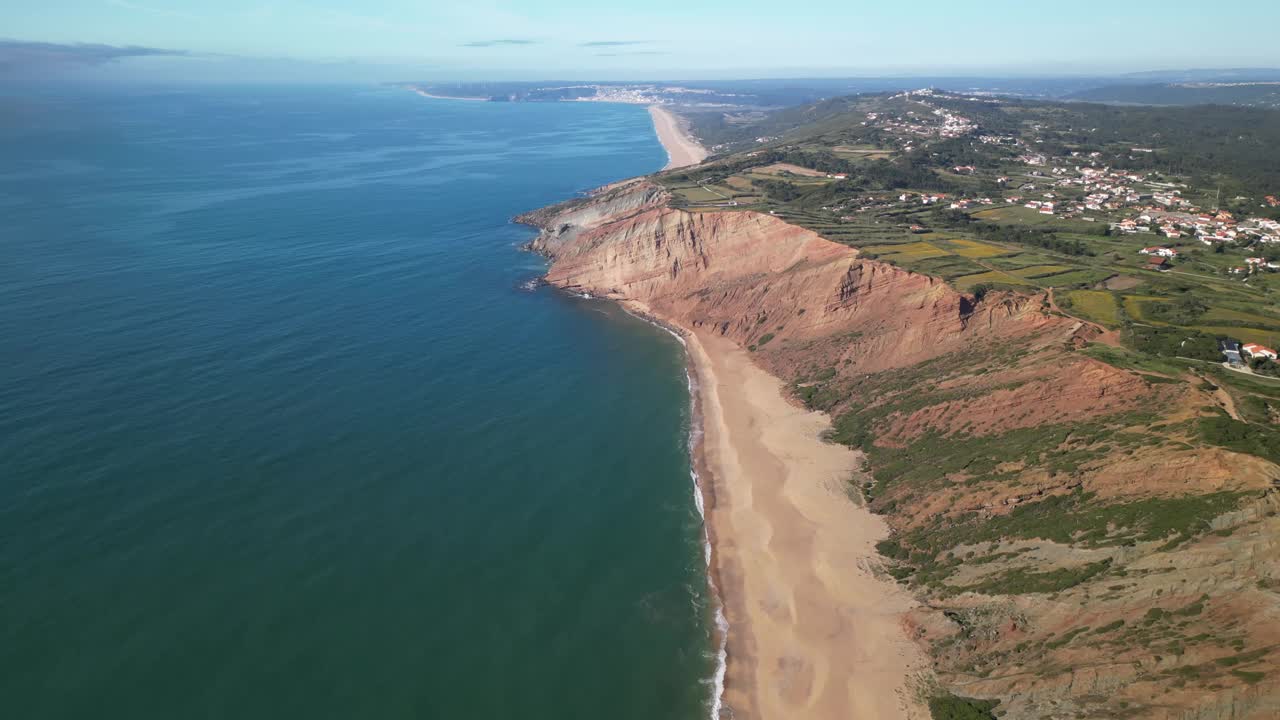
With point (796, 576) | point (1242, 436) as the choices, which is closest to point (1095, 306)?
A: point (1242, 436)

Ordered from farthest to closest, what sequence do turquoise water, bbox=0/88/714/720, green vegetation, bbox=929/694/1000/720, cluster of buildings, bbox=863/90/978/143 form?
cluster of buildings, bbox=863/90/978/143 < turquoise water, bbox=0/88/714/720 < green vegetation, bbox=929/694/1000/720

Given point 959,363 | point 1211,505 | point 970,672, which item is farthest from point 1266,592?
point 959,363

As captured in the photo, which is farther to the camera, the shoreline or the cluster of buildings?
the cluster of buildings

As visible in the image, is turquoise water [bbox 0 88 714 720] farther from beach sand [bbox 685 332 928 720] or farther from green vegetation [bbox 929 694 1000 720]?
green vegetation [bbox 929 694 1000 720]

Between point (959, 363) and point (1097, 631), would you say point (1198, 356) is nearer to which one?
point (959, 363)

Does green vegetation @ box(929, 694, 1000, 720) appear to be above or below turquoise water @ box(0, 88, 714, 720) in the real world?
below

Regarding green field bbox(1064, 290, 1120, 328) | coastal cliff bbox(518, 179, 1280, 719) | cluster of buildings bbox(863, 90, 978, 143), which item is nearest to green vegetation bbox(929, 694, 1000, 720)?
coastal cliff bbox(518, 179, 1280, 719)
